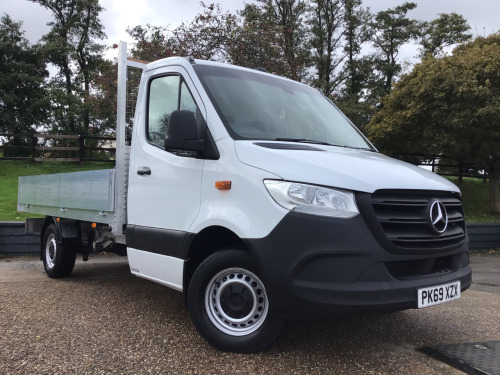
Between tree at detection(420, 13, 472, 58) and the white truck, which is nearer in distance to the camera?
the white truck

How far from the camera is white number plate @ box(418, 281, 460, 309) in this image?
2963mm

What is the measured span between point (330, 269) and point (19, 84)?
1047 inches

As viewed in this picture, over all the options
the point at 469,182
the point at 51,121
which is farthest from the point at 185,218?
the point at 51,121

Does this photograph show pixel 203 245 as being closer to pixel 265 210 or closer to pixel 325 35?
pixel 265 210

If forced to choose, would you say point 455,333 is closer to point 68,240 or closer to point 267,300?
point 267,300

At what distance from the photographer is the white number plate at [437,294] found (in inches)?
117

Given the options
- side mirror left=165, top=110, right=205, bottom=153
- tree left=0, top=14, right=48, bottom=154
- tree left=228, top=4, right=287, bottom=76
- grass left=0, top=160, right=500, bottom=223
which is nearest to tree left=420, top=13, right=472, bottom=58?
grass left=0, top=160, right=500, bottom=223

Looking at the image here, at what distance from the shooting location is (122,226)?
14.8 ft

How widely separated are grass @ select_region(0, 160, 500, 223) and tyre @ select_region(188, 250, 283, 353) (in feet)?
29.0

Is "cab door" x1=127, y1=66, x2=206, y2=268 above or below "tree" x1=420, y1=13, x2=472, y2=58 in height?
below

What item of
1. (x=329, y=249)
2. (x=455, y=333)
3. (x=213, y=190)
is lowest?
(x=455, y=333)

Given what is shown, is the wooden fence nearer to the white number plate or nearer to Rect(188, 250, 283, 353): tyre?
Rect(188, 250, 283, 353): tyre

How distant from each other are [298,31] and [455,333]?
25509 millimetres

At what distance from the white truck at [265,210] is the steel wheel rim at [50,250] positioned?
2.03 metres
